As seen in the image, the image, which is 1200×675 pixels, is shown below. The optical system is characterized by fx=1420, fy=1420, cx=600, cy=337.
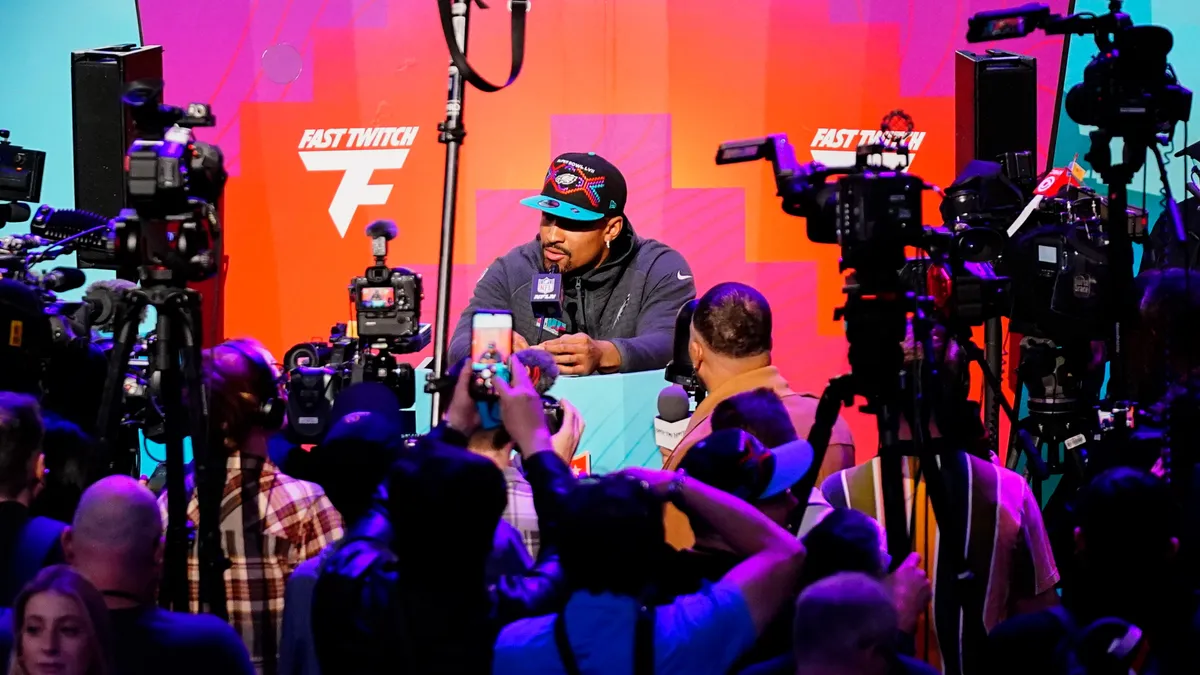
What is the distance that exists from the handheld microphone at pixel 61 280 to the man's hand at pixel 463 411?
2.09 meters

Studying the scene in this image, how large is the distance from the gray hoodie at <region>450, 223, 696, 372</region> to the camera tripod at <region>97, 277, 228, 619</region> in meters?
1.56

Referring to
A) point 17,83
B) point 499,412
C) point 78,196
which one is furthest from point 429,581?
point 17,83

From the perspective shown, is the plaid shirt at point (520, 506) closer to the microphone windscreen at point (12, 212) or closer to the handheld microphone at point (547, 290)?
the handheld microphone at point (547, 290)

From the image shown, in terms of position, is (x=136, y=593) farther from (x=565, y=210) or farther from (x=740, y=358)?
(x=565, y=210)

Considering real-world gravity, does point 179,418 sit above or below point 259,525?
above

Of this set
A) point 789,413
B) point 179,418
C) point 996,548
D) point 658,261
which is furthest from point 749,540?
point 658,261

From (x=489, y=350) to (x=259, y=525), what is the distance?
66 cm

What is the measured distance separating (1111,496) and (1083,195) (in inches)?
132

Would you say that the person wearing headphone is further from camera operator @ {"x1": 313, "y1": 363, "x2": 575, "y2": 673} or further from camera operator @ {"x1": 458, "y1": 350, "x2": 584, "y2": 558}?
camera operator @ {"x1": 313, "y1": 363, "x2": 575, "y2": 673}

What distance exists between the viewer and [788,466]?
96.1 inches

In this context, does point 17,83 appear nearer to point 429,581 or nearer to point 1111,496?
point 429,581

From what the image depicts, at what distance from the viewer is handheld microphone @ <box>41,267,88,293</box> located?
4.30 m

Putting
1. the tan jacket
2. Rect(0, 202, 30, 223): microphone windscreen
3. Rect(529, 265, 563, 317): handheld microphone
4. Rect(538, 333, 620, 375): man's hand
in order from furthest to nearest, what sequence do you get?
Rect(0, 202, 30, 223): microphone windscreen < Rect(538, 333, 620, 375): man's hand < Rect(529, 265, 563, 317): handheld microphone < the tan jacket

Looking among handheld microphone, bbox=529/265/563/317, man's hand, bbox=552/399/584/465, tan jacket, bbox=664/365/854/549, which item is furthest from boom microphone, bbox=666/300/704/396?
man's hand, bbox=552/399/584/465
